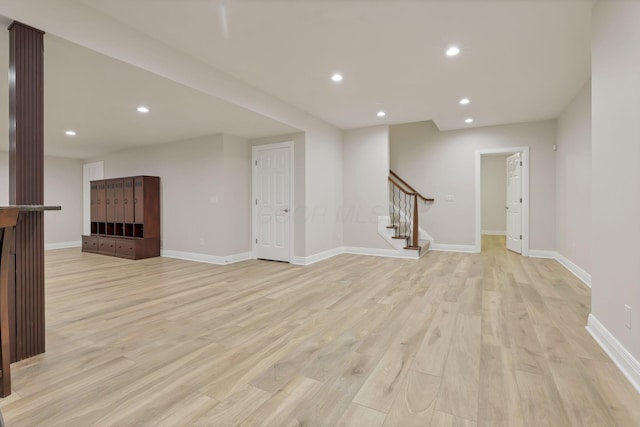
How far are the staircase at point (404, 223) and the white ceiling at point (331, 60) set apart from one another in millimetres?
1956

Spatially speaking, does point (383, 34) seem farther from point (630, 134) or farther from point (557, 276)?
point (557, 276)

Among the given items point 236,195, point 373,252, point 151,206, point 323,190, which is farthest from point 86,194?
point 373,252

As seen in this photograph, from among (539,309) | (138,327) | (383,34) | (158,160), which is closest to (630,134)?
(539,309)

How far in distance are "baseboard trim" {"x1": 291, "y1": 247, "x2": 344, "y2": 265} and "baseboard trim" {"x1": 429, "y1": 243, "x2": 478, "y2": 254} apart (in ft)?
7.03

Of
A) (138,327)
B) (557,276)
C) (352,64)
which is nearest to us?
(138,327)

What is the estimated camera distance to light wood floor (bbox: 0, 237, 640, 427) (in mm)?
1444

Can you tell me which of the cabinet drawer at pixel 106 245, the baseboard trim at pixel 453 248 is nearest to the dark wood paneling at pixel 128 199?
the cabinet drawer at pixel 106 245

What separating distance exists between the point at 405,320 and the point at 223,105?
3230 millimetres

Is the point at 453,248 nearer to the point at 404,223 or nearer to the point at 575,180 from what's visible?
the point at 404,223

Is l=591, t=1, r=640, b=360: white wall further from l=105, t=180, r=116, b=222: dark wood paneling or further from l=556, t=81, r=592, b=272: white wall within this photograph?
l=105, t=180, r=116, b=222: dark wood paneling

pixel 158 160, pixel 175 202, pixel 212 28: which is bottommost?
pixel 175 202

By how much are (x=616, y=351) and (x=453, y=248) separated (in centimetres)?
456

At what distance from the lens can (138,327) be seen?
2.49 meters

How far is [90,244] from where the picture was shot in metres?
6.75
